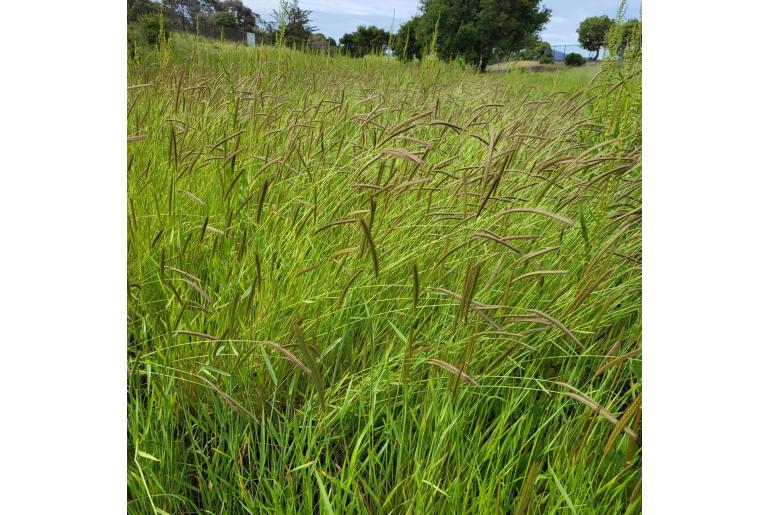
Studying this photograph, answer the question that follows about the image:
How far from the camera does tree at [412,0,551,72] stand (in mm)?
1344

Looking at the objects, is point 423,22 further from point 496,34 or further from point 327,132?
point 327,132

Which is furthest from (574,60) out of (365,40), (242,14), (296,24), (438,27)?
(242,14)

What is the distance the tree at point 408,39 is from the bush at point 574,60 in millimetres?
423

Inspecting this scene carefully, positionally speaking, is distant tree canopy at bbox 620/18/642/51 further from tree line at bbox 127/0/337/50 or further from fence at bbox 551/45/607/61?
tree line at bbox 127/0/337/50

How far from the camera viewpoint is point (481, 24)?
1501 millimetres

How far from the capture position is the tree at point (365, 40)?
1.49 m

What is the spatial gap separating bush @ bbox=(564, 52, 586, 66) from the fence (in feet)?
0.05

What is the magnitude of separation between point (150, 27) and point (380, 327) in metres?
1.16

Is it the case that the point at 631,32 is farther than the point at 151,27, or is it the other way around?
the point at 151,27

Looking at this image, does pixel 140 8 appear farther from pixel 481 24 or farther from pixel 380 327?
pixel 380 327

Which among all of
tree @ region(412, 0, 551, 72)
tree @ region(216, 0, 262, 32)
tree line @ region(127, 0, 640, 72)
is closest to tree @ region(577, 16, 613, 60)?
tree line @ region(127, 0, 640, 72)

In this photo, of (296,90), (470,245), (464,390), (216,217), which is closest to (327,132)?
(296,90)

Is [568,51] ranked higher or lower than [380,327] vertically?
higher

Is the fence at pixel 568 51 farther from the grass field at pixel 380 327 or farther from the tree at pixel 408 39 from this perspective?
the tree at pixel 408 39
